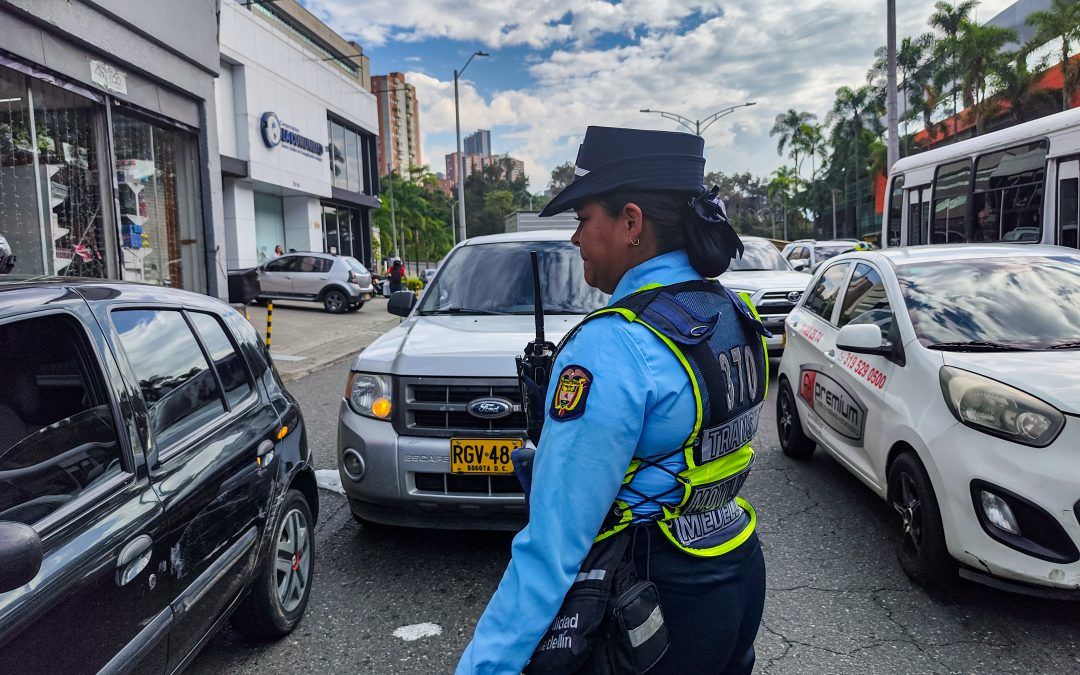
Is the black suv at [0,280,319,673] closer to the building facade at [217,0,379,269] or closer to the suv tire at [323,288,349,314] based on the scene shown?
the suv tire at [323,288,349,314]

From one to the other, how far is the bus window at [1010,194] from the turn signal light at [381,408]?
10158 mm

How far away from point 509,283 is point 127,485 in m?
3.24

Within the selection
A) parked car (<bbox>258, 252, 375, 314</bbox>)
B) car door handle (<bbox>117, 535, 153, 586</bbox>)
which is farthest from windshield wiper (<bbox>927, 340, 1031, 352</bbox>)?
parked car (<bbox>258, 252, 375, 314</bbox>)

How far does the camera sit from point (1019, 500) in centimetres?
304

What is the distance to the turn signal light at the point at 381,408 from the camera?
3.90m

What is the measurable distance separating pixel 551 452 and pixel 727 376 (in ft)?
1.27

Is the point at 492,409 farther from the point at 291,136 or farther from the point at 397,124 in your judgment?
the point at 397,124

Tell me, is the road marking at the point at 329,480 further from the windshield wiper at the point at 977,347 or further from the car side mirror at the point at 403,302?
the windshield wiper at the point at 977,347

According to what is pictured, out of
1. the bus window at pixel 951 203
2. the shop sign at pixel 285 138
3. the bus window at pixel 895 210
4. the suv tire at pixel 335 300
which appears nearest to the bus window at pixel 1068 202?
the bus window at pixel 951 203

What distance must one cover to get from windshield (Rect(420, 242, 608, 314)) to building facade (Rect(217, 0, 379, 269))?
20.4 metres

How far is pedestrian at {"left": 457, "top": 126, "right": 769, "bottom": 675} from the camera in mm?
1287

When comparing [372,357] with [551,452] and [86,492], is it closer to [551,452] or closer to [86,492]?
[86,492]

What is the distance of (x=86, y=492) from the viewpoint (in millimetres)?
2047

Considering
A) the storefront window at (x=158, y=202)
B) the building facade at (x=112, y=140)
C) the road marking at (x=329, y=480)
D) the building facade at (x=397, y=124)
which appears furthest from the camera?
the building facade at (x=397, y=124)
